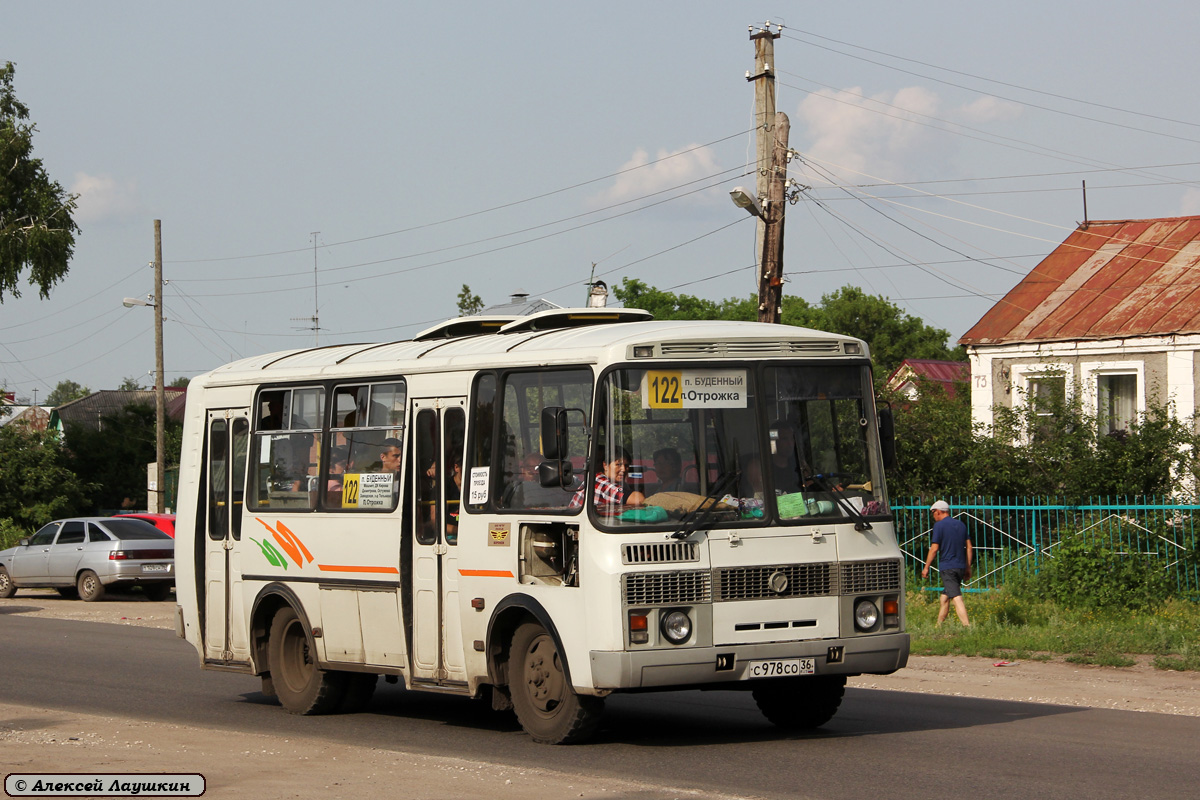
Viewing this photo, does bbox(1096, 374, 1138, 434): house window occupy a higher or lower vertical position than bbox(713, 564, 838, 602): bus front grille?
higher

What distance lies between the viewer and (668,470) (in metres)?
9.84

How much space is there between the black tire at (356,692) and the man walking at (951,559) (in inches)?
328

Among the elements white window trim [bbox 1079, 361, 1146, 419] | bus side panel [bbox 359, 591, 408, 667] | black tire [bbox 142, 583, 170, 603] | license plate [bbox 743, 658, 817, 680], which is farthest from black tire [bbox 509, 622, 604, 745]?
black tire [bbox 142, 583, 170, 603]

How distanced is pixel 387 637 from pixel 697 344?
3.53m

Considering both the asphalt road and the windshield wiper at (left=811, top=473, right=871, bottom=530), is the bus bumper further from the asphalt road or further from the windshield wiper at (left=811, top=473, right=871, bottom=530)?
the windshield wiper at (left=811, top=473, right=871, bottom=530)

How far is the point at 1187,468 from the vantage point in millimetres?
21734

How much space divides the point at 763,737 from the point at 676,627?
1.62m

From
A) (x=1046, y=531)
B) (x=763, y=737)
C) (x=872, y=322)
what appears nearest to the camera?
(x=763, y=737)

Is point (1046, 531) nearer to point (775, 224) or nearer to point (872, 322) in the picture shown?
point (775, 224)

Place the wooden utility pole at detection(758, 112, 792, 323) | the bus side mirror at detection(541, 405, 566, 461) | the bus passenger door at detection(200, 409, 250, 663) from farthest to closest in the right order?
the wooden utility pole at detection(758, 112, 792, 323)
the bus passenger door at detection(200, 409, 250, 663)
the bus side mirror at detection(541, 405, 566, 461)

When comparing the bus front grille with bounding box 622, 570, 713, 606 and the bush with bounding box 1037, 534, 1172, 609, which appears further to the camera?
the bush with bounding box 1037, 534, 1172, 609

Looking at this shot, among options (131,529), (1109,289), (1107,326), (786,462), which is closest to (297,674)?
(786,462)

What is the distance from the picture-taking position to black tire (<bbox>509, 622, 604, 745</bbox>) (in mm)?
9992

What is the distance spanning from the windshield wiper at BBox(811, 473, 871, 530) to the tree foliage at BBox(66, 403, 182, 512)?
43.0 m
